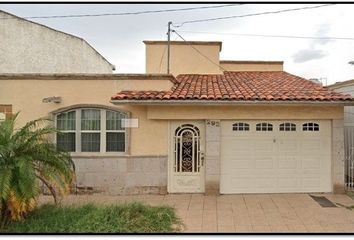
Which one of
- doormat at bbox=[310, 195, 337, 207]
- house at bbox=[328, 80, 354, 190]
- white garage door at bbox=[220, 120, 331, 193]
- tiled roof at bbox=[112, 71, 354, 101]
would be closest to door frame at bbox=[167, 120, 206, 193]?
white garage door at bbox=[220, 120, 331, 193]

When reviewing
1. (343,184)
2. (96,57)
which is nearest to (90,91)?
(343,184)

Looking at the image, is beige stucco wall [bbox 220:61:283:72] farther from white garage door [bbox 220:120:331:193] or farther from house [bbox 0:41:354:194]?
white garage door [bbox 220:120:331:193]

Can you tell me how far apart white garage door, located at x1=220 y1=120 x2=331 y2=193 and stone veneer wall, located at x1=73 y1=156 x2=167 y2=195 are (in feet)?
6.45

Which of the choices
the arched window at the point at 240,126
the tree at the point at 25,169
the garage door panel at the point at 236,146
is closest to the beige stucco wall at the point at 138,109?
the arched window at the point at 240,126

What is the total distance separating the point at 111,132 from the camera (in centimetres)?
1103

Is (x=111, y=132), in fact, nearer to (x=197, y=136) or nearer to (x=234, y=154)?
(x=197, y=136)

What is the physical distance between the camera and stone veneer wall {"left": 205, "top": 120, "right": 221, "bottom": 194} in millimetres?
10820

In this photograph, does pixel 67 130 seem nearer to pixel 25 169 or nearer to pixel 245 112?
pixel 25 169

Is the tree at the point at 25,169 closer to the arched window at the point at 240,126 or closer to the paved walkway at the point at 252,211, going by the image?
the paved walkway at the point at 252,211

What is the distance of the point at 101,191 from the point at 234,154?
14.2ft

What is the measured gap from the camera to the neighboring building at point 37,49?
14375mm

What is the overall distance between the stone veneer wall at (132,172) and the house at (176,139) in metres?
0.03

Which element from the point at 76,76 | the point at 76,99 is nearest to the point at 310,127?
the point at 76,99

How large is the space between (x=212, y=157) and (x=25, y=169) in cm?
552
